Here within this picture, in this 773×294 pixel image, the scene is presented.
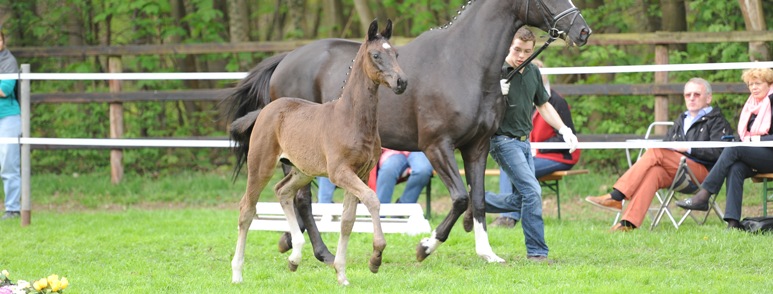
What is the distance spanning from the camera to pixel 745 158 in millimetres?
8227

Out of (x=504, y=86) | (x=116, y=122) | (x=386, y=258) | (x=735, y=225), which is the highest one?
(x=504, y=86)

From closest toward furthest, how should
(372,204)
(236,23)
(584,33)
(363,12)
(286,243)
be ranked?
(372,204), (584,33), (286,243), (363,12), (236,23)

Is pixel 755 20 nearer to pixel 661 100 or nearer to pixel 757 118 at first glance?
pixel 661 100

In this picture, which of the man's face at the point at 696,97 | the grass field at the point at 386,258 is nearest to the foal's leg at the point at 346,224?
the grass field at the point at 386,258

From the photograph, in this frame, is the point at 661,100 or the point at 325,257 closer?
the point at 325,257

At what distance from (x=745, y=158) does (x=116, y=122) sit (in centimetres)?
766

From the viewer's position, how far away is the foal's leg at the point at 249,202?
6.17 metres

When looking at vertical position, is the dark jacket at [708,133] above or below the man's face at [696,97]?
below

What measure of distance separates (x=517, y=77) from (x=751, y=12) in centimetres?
553

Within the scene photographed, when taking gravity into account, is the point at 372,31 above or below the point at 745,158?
above

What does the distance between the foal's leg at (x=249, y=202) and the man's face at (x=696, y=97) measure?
4.17m

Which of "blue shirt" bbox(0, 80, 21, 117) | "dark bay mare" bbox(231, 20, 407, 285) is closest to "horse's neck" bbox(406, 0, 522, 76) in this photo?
"dark bay mare" bbox(231, 20, 407, 285)

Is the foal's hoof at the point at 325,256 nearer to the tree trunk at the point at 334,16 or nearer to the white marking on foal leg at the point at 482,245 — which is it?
the white marking on foal leg at the point at 482,245

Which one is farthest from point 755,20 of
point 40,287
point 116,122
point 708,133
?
point 40,287
